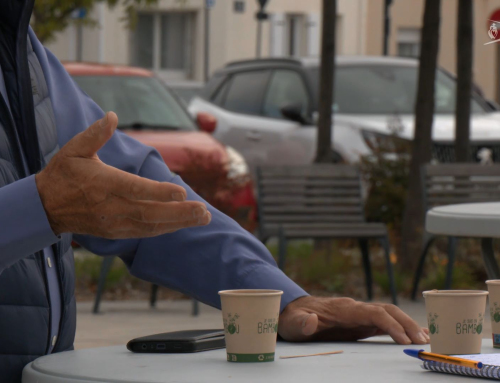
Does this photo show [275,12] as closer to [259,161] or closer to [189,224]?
[259,161]

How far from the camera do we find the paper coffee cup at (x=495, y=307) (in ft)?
6.92

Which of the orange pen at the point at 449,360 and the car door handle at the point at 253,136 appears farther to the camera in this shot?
the car door handle at the point at 253,136

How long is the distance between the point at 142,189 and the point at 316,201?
19.7ft

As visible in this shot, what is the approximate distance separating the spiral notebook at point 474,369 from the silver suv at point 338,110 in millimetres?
7865

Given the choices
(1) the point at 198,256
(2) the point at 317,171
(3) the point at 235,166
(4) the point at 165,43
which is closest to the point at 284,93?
(3) the point at 235,166

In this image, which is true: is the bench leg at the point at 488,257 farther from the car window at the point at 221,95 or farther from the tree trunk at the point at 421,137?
the car window at the point at 221,95

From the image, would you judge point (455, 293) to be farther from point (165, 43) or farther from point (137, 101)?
point (165, 43)

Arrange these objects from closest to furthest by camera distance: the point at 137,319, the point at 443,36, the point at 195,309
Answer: the point at 137,319
the point at 195,309
the point at 443,36

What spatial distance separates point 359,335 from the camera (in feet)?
7.38

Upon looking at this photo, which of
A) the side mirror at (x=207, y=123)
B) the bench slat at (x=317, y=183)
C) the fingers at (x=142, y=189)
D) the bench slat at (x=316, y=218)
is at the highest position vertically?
the fingers at (x=142, y=189)

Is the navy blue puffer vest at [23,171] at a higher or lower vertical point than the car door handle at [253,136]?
higher

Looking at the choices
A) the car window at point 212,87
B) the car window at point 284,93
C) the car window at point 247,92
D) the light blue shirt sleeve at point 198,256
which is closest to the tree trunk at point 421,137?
the car window at point 284,93

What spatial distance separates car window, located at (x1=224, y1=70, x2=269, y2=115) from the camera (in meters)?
11.7

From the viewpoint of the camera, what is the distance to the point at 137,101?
9.64m
